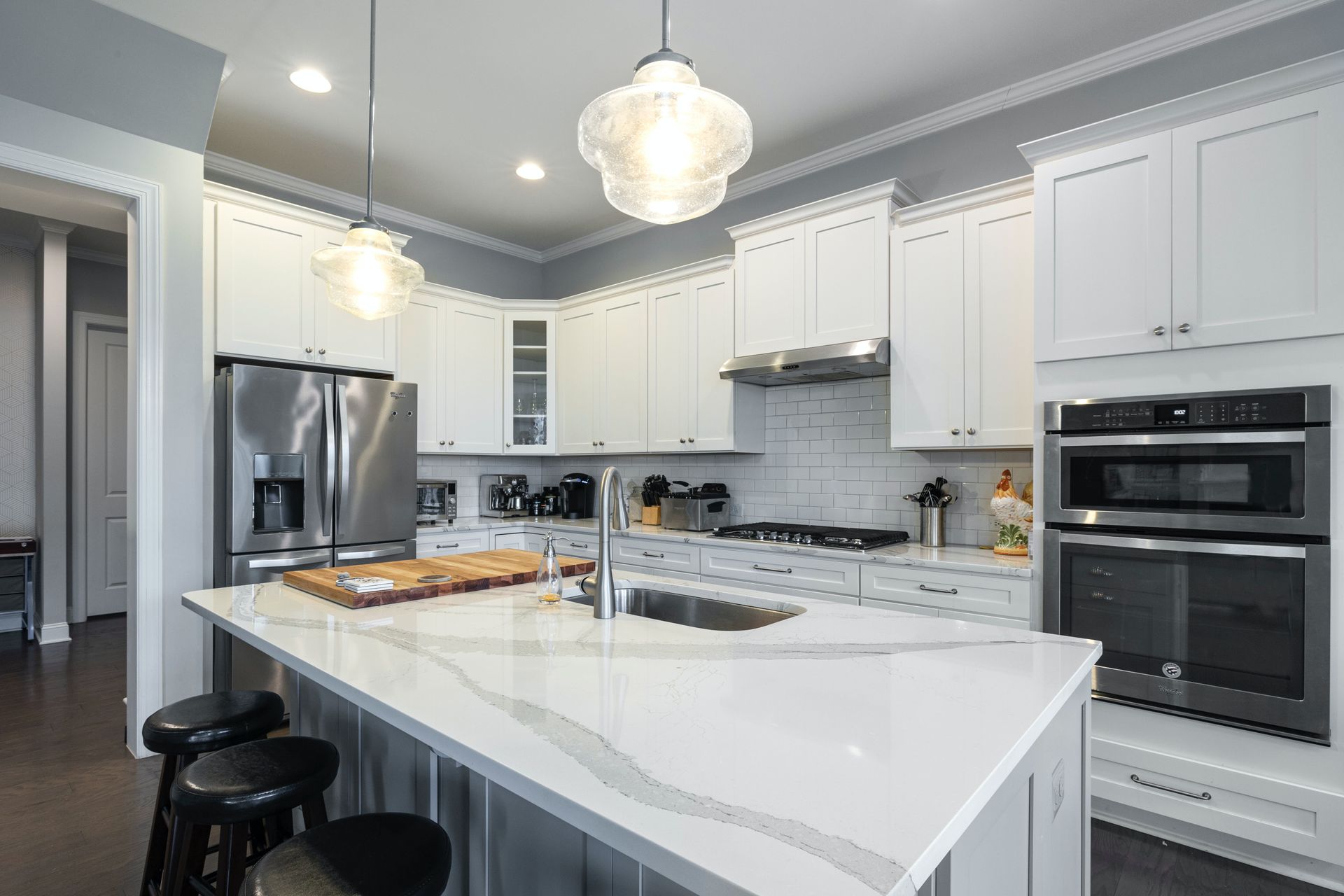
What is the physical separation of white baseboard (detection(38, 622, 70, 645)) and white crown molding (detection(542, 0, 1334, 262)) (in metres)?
5.36

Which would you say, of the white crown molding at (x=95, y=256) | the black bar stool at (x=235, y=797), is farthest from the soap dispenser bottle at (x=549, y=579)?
the white crown molding at (x=95, y=256)

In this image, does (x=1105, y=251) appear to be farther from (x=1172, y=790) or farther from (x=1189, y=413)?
(x=1172, y=790)

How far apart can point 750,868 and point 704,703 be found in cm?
45

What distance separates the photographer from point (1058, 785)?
4.50 ft

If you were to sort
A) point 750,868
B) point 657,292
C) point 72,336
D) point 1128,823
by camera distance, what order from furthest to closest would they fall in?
point 72,336
point 657,292
point 1128,823
point 750,868

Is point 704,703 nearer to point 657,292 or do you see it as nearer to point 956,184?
point 956,184

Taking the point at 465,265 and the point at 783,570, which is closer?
the point at 783,570

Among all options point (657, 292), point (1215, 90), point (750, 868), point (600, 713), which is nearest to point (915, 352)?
point (1215, 90)

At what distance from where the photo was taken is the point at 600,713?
1.07 meters

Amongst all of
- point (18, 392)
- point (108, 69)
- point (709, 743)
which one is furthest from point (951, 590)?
point (18, 392)

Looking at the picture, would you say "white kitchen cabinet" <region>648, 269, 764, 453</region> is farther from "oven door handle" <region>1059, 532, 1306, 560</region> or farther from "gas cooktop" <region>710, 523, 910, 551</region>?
"oven door handle" <region>1059, 532, 1306, 560</region>

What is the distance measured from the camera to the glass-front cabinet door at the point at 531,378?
4.84m

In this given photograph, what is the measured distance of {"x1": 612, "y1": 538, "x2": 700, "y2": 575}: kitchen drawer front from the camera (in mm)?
Result: 3672

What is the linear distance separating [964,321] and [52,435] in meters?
5.86
